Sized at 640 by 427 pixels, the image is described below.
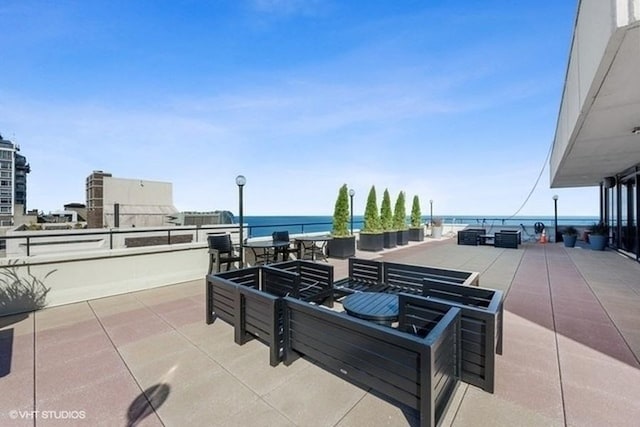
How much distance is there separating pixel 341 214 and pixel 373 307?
5413 millimetres

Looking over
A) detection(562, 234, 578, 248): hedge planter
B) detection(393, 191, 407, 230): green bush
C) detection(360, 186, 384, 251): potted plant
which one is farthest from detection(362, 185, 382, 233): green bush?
detection(562, 234, 578, 248): hedge planter

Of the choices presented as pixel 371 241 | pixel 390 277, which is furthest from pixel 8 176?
pixel 390 277

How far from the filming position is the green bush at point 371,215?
8961 mm

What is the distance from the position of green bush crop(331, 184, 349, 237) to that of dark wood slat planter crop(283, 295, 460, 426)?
18.0 feet

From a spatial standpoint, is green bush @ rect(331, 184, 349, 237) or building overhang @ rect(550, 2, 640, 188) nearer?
building overhang @ rect(550, 2, 640, 188)

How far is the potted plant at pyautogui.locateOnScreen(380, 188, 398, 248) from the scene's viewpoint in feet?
31.5

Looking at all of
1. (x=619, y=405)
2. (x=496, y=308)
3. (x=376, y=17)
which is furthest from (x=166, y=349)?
(x=376, y=17)

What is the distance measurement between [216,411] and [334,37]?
7.88 metres

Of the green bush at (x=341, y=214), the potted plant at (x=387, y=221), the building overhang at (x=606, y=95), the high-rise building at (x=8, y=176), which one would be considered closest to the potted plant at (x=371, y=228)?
the potted plant at (x=387, y=221)

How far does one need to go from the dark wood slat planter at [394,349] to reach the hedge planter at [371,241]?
6702mm

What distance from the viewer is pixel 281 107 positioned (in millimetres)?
9273

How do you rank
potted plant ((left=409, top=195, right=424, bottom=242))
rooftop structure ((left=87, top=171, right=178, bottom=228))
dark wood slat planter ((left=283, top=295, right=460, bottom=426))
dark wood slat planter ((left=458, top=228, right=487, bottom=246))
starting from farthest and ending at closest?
1. rooftop structure ((left=87, top=171, right=178, bottom=228))
2. potted plant ((left=409, top=195, right=424, bottom=242))
3. dark wood slat planter ((left=458, top=228, right=487, bottom=246))
4. dark wood slat planter ((left=283, top=295, right=460, bottom=426))

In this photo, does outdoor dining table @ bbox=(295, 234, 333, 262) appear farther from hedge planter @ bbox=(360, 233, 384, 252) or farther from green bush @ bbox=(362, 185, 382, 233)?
green bush @ bbox=(362, 185, 382, 233)

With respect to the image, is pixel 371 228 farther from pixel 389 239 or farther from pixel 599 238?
pixel 599 238
